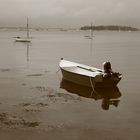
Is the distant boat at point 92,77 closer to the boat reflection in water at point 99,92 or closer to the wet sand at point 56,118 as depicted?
the boat reflection in water at point 99,92

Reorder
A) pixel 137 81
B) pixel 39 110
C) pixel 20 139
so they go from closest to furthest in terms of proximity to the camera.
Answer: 1. pixel 20 139
2. pixel 39 110
3. pixel 137 81

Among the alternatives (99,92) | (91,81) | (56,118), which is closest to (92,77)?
(91,81)

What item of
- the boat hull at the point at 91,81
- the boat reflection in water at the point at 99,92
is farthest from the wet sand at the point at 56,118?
the boat hull at the point at 91,81

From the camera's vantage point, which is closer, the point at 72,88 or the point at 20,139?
the point at 20,139

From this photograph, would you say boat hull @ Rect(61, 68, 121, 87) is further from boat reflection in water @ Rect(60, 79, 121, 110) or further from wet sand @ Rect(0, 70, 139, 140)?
wet sand @ Rect(0, 70, 139, 140)

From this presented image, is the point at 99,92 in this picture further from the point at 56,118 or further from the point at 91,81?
the point at 56,118

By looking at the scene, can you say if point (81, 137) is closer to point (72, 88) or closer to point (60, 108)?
point (60, 108)

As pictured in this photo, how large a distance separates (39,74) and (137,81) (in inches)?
420

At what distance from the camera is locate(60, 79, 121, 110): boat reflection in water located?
2592cm

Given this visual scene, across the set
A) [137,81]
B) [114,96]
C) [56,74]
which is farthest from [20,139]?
[56,74]

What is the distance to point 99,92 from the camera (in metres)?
29.0

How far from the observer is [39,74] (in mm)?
38875

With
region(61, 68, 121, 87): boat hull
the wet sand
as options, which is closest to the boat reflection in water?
region(61, 68, 121, 87): boat hull

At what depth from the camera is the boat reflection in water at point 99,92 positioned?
1021 inches
